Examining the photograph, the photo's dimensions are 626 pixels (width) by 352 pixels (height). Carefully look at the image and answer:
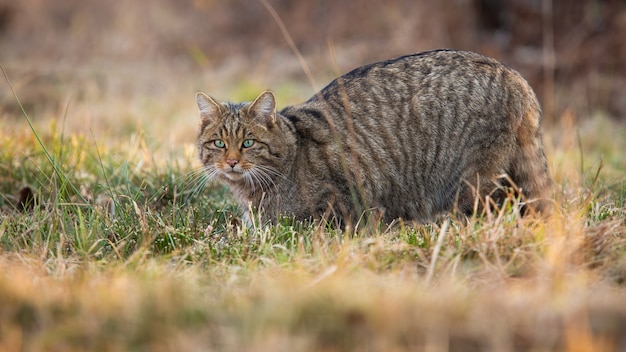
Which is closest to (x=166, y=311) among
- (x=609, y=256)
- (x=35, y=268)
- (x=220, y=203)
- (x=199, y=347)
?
(x=199, y=347)

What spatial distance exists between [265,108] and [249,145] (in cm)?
23

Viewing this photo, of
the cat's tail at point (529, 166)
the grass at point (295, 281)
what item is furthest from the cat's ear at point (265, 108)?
the cat's tail at point (529, 166)

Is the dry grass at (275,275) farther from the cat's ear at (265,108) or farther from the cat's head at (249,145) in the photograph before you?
the cat's ear at (265,108)

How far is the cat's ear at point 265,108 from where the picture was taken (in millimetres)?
3967

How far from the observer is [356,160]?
13.0ft

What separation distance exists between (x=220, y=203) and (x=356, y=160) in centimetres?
100

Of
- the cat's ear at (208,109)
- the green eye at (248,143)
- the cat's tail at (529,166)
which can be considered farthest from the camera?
the cat's ear at (208,109)

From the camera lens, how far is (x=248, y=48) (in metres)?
13.2

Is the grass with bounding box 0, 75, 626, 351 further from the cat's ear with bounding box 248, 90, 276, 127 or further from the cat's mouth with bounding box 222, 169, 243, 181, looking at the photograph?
the cat's ear with bounding box 248, 90, 276, 127

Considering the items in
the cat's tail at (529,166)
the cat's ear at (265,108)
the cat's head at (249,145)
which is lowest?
the cat's tail at (529,166)

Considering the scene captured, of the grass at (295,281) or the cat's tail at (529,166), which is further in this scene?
the cat's tail at (529,166)

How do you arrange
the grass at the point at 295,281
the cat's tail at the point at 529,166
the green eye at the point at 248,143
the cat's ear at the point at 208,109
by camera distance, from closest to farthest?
the grass at the point at 295,281 → the cat's tail at the point at 529,166 → the green eye at the point at 248,143 → the cat's ear at the point at 208,109

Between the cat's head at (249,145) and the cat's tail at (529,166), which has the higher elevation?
the cat's head at (249,145)

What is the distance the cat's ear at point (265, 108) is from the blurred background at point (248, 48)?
6.01ft
